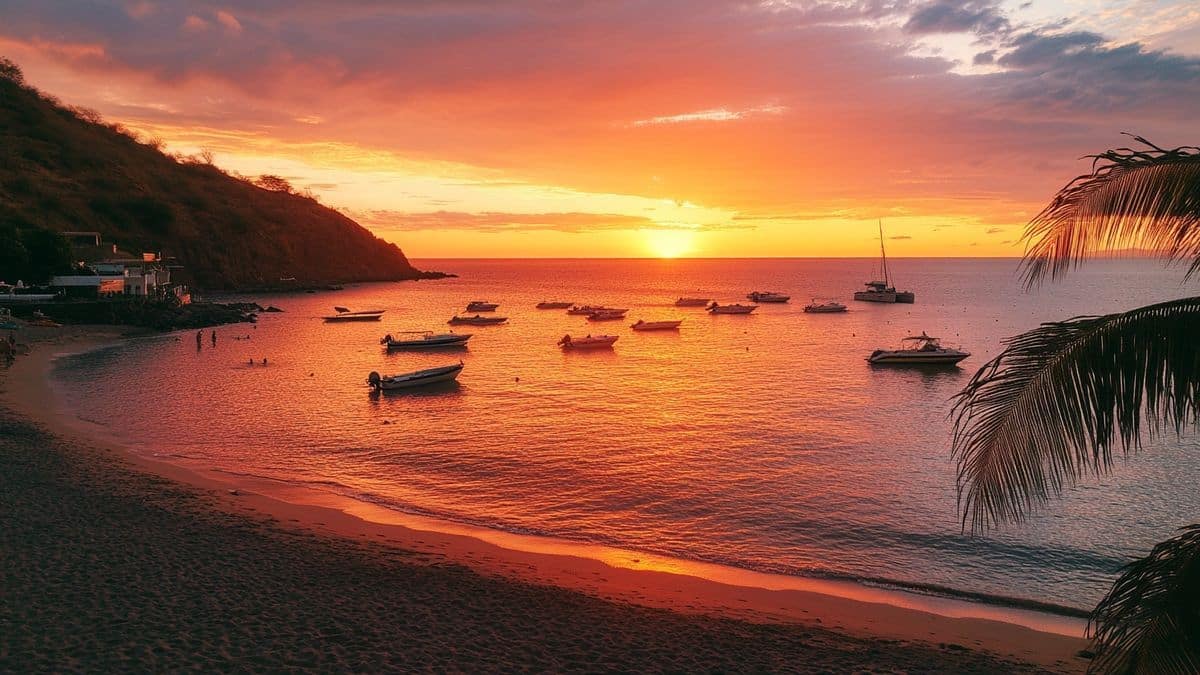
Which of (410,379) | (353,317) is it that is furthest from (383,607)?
(353,317)

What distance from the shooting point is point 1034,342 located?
605 centimetres

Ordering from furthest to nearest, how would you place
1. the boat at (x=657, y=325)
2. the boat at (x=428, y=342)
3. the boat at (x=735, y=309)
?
the boat at (x=735, y=309) → the boat at (x=657, y=325) → the boat at (x=428, y=342)

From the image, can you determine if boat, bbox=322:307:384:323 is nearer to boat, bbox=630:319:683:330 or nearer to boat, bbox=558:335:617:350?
boat, bbox=630:319:683:330

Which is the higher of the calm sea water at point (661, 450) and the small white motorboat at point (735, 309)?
the small white motorboat at point (735, 309)

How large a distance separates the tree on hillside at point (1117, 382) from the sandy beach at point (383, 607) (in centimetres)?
757

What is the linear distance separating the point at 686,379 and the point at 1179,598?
4795cm

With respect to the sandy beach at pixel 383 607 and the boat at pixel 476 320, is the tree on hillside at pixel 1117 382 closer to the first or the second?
the sandy beach at pixel 383 607

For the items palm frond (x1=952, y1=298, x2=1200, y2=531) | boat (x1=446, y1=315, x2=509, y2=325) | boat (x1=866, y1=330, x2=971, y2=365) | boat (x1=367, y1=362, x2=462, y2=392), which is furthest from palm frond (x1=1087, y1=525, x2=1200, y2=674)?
boat (x1=446, y1=315, x2=509, y2=325)

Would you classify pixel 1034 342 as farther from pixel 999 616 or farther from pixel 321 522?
pixel 321 522

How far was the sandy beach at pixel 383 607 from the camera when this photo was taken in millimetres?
12328

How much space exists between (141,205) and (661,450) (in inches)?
5938

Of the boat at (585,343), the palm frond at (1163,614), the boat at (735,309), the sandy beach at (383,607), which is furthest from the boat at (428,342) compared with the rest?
the palm frond at (1163,614)

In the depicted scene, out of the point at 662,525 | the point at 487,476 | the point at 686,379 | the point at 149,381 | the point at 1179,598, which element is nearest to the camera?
the point at 1179,598

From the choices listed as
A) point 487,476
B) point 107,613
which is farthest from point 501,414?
point 107,613
